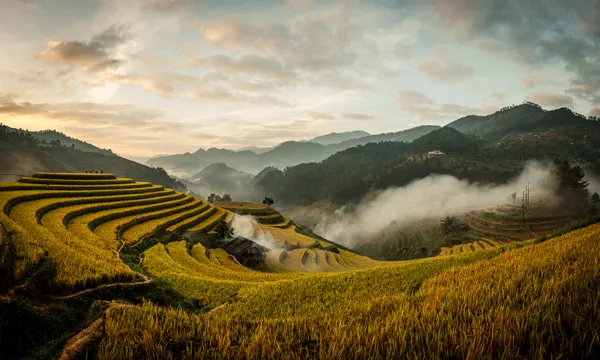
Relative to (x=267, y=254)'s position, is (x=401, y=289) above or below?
above

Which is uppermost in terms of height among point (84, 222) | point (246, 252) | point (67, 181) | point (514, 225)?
point (67, 181)

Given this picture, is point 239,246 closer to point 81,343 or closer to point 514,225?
point 81,343

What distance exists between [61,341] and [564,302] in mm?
5827

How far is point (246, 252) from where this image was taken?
2748cm

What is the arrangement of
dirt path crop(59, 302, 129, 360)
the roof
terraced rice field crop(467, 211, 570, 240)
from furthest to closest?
terraced rice field crop(467, 211, 570, 240) < the roof < dirt path crop(59, 302, 129, 360)

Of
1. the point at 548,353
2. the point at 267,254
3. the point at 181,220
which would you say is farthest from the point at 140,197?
the point at 548,353

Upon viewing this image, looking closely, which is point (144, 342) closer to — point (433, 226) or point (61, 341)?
point (61, 341)

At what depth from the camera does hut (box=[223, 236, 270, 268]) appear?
26.9m

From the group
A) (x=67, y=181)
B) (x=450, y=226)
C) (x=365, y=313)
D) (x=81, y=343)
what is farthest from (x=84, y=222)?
(x=450, y=226)

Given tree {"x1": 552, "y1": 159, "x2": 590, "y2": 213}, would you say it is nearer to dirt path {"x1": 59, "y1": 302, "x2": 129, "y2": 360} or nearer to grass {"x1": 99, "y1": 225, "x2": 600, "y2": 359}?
grass {"x1": 99, "y1": 225, "x2": 600, "y2": 359}

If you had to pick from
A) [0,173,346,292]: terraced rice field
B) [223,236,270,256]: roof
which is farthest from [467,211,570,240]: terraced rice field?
[223,236,270,256]: roof

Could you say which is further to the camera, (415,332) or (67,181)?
(67,181)

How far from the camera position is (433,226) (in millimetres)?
139375

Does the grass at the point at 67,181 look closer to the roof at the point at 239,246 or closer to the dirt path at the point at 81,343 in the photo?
the roof at the point at 239,246
